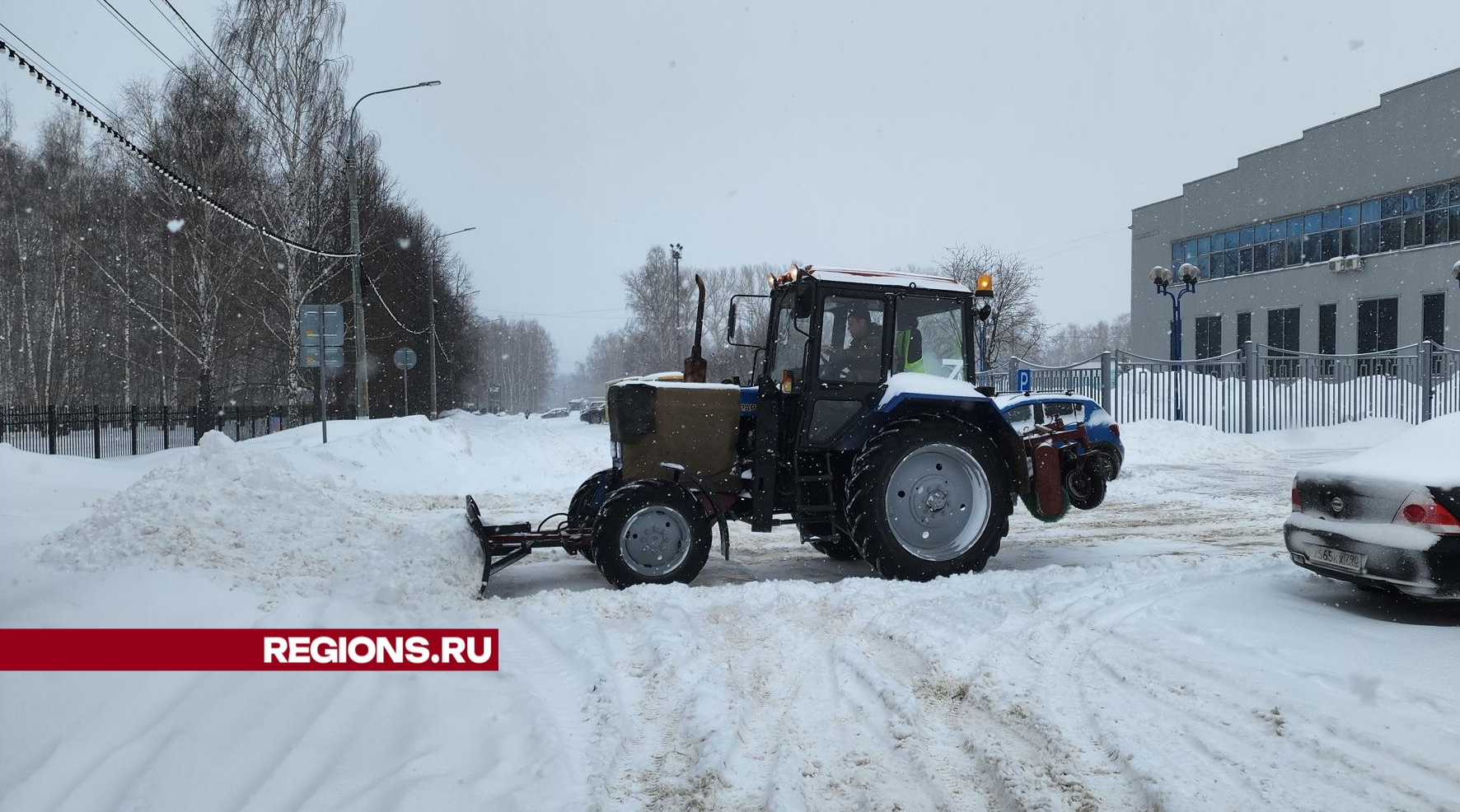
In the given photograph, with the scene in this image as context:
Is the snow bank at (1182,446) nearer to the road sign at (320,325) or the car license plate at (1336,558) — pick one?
the car license plate at (1336,558)

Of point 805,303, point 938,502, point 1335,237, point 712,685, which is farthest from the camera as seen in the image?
point 1335,237

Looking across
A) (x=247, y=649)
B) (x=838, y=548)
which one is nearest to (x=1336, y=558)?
(x=838, y=548)

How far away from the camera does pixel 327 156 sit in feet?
85.9

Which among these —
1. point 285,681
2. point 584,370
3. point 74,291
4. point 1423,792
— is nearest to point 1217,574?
point 1423,792

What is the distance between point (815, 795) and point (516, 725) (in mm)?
1357

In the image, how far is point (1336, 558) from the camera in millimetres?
5145

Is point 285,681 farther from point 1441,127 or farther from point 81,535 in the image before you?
point 1441,127

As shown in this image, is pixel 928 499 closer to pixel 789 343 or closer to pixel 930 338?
pixel 930 338

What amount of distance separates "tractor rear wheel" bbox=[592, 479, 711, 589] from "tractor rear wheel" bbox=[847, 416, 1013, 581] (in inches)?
46.3

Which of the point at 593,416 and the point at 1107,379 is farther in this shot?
the point at 593,416

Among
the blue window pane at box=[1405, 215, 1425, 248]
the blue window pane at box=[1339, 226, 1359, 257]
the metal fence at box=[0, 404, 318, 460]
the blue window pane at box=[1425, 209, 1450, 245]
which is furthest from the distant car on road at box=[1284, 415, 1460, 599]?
the blue window pane at box=[1339, 226, 1359, 257]

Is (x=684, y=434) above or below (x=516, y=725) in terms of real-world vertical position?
above

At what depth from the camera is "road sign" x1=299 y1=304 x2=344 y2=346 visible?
14125 mm

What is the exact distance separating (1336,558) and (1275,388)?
17.1 meters
